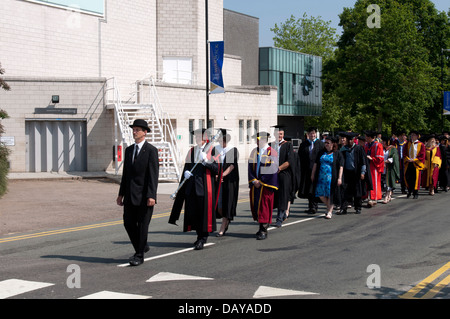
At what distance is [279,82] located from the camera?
184 ft

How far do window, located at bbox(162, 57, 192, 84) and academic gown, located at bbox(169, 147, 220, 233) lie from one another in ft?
90.6

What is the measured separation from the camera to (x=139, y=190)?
8.37m

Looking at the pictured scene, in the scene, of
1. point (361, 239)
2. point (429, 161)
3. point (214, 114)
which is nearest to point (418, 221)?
point (361, 239)

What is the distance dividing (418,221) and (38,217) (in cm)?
884

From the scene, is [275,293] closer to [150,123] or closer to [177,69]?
[150,123]

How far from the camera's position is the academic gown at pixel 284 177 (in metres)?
11.5

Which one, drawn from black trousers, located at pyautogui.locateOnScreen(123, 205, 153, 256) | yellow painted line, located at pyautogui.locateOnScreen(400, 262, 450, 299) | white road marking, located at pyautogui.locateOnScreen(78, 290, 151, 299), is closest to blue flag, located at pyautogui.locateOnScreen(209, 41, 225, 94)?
black trousers, located at pyautogui.locateOnScreen(123, 205, 153, 256)

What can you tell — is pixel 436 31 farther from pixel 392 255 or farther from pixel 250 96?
pixel 392 255

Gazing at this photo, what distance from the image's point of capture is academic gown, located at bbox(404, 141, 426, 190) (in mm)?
17641

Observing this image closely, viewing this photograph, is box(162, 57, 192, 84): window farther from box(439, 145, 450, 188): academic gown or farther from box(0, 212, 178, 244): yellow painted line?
box(0, 212, 178, 244): yellow painted line

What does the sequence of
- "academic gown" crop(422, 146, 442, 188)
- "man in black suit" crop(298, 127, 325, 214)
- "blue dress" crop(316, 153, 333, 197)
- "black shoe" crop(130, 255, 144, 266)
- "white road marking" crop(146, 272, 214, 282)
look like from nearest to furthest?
"white road marking" crop(146, 272, 214, 282), "black shoe" crop(130, 255, 144, 266), "blue dress" crop(316, 153, 333, 197), "man in black suit" crop(298, 127, 325, 214), "academic gown" crop(422, 146, 442, 188)

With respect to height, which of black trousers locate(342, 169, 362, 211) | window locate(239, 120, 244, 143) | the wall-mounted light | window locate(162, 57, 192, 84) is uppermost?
window locate(162, 57, 192, 84)

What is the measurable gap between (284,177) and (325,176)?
2082mm

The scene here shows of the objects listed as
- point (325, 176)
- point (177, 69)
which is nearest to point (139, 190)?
point (325, 176)
